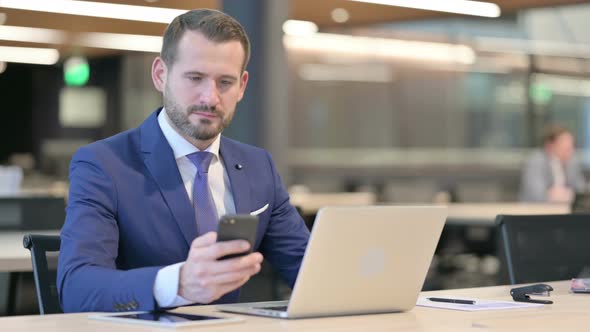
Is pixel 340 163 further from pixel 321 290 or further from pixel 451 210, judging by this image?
pixel 321 290

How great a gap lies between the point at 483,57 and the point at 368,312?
39.7ft

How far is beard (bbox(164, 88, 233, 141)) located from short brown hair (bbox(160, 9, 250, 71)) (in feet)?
0.34

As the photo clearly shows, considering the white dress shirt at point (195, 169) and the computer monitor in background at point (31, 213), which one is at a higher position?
the white dress shirt at point (195, 169)

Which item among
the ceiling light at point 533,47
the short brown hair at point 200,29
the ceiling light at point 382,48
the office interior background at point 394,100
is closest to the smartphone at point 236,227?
the short brown hair at point 200,29

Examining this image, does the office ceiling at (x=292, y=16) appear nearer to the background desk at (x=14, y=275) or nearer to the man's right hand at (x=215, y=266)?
the background desk at (x=14, y=275)

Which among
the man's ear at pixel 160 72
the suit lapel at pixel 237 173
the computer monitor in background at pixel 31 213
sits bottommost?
the computer monitor in background at pixel 31 213

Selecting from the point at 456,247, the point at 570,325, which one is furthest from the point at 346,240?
the point at 456,247

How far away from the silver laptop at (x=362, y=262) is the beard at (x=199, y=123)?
1.52 ft

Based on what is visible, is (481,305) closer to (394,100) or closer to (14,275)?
(14,275)

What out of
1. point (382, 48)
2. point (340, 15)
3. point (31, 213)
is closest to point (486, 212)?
point (340, 15)

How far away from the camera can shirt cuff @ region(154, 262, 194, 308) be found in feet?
6.72

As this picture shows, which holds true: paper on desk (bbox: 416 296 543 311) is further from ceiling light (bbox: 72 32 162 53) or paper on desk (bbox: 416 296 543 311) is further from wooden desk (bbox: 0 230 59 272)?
ceiling light (bbox: 72 32 162 53)

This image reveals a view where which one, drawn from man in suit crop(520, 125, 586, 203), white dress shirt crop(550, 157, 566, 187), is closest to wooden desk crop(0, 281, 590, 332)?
man in suit crop(520, 125, 586, 203)

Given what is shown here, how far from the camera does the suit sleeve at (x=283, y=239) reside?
9.13 feet
